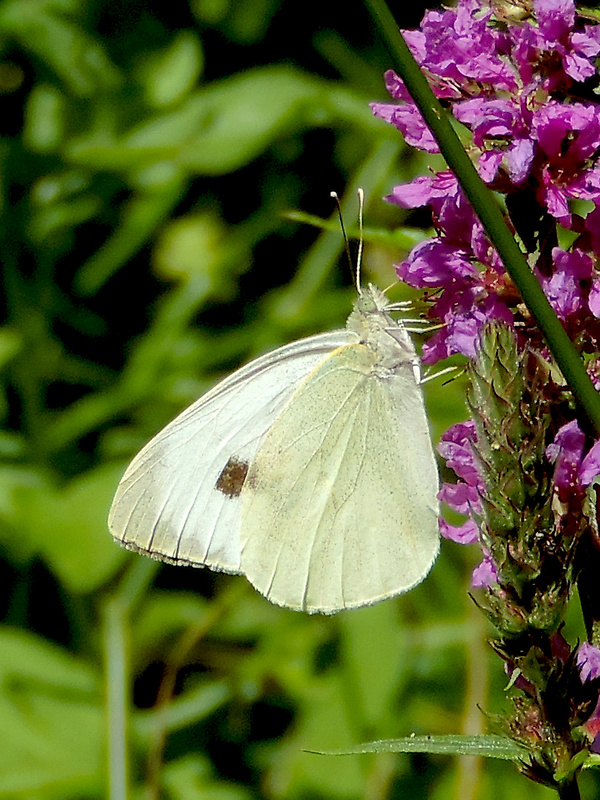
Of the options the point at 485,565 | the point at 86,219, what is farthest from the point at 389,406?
the point at 86,219

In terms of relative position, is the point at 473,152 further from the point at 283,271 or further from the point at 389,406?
the point at 283,271

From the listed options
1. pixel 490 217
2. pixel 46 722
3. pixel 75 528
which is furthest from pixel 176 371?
pixel 490 217

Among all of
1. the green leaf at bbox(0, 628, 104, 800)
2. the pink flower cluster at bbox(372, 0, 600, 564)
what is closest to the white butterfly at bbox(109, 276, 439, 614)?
the pink flower cluster at bbox(372, 0, 600, 564)

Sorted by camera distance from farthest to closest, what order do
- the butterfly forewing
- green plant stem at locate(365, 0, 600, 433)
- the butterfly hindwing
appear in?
the butterfly forewing
the butterfly hindwing
green plant stem at locate(365, 0, 600, 433)

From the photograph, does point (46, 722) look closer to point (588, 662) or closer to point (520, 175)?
point (588, 662)

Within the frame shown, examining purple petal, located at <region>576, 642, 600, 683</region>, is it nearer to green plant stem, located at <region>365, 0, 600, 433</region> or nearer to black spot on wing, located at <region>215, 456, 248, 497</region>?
green plant stem, located at <region>365, 0, 600, 433</region>

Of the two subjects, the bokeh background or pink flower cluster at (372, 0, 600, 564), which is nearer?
pink flower cluster at (372, 0, 600, 564)

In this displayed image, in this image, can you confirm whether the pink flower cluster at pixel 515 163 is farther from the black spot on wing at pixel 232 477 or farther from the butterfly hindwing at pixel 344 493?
the black spot on wing at pixel 232 477
